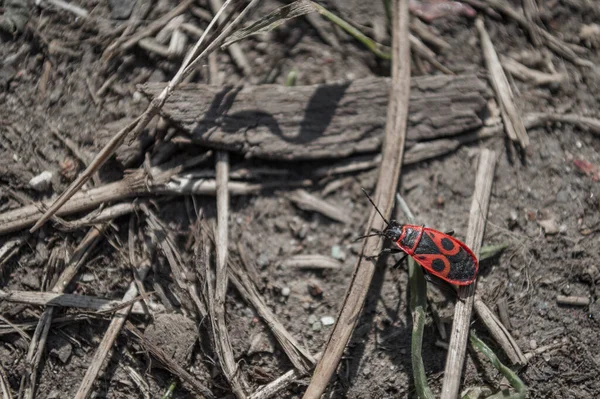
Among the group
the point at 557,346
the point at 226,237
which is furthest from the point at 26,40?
the point at 557,346

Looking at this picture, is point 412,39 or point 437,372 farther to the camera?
point 412,39

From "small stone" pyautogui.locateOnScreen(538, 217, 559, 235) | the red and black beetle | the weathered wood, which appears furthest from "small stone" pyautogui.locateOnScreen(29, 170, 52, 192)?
"small stone" pyautogui.locateOnScreen(538, 217, 559, 235)

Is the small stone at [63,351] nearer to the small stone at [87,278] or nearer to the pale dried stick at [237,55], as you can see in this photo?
the small stone at [87,278]

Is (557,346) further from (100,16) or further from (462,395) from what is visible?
(100,16)

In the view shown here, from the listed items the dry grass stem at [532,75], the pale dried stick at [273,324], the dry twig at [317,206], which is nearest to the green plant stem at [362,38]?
the dry grass stem at [532,75]

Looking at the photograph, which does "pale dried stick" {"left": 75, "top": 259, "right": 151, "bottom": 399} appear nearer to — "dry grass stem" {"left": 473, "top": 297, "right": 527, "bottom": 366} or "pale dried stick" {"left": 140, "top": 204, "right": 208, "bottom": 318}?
"pale dried stick" {"left": 140, "top": 204, "right": 208, "bottom": 318}

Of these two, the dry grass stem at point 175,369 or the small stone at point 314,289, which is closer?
the dry grass stem at point 175,369

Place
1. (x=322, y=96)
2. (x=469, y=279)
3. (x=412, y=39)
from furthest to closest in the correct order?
(x=412, y=39) < (x=322, y=96) < (x=469, y=279)
